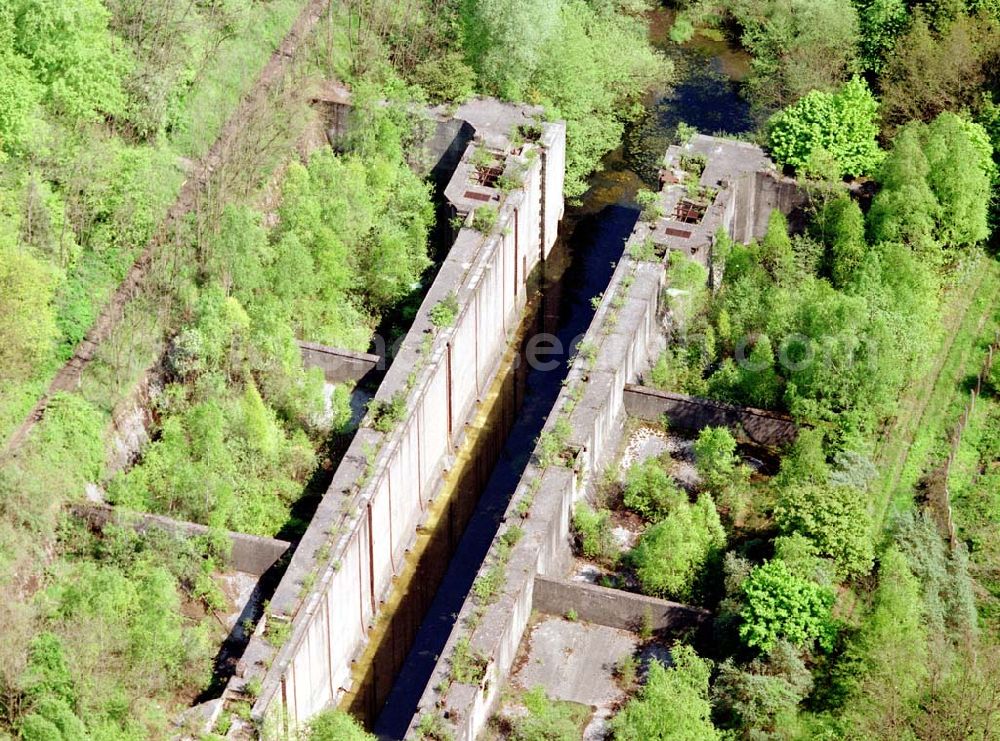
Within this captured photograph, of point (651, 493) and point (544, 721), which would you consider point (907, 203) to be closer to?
point (651, 493)

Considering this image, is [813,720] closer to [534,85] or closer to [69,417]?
[69,417]

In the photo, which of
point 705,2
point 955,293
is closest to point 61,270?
point 955,293

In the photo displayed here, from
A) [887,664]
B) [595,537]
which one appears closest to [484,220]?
[595,537]

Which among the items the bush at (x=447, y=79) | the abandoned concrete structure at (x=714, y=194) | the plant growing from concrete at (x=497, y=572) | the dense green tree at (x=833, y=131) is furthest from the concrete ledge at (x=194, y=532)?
the dense green tree at (x=833, y=131)

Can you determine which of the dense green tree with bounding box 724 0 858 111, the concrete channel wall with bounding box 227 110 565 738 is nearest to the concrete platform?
the concrete channel wall with bounding box 227 110 565 738

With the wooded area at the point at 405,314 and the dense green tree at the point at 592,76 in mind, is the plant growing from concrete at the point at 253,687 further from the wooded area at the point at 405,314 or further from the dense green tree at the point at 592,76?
the dense green tree at the point at 592,76

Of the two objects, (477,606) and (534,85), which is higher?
(534,85)
